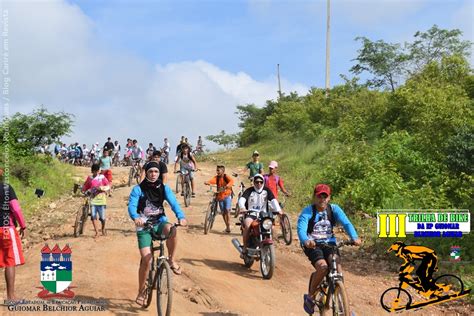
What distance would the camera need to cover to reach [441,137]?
1814 cm

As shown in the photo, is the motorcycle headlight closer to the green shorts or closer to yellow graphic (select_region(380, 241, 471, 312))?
yellow graphic (select_region(380, 241, 471, 312))

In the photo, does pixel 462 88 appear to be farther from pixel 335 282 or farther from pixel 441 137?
pixel 335 282

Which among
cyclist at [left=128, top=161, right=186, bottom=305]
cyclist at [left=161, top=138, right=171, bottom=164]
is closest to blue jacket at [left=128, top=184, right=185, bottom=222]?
cyclist at [left=128, top=161, right=186, bottom=305]

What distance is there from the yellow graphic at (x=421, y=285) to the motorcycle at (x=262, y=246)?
2.12 m

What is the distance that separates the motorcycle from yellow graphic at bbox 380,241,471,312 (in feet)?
6.96

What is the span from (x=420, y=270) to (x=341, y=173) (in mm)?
8869

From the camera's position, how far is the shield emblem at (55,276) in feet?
28.6

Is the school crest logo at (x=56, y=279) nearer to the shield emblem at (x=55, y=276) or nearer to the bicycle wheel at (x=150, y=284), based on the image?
the shield emblem at (x=55, y=276)

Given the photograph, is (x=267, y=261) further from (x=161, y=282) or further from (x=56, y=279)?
(x=56, y=279)

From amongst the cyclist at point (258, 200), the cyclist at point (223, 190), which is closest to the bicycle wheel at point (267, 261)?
the cyclist at point (258, 200)

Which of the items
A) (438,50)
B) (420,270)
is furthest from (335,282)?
(438,50)

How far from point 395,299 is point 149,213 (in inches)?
201

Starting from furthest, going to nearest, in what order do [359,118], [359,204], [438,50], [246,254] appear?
[438,50] < [359,118] < [359,204] < [246,254]

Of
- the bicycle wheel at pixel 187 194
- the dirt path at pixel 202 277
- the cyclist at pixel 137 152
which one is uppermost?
the cyclist at pixel 137 152
